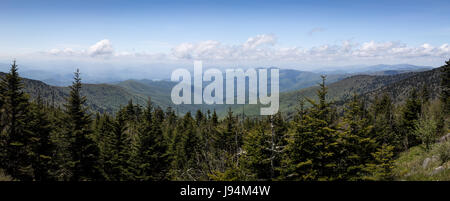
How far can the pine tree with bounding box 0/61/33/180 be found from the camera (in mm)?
24625

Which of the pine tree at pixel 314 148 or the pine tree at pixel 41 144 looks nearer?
the pine tree at pixel 314 148

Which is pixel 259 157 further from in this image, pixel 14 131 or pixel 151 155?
pixel 14 131

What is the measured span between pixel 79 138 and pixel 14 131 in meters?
6.24

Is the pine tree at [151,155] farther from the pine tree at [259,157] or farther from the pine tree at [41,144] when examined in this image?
the pine tree at [259,157]

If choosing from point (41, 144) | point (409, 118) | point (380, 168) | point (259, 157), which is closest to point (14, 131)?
point (41, 144)

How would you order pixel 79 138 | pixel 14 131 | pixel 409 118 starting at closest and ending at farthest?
pixel 14 131
pixel 79 138
pixel 409 118

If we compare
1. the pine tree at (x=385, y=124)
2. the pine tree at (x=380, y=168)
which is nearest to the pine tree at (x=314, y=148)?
the pine tree at (x=380, y=168)

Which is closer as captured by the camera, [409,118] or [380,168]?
[380,168]

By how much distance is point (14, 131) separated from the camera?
25.0 m

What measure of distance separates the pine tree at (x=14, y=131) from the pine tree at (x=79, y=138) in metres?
4.04

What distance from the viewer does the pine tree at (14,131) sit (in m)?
24.6

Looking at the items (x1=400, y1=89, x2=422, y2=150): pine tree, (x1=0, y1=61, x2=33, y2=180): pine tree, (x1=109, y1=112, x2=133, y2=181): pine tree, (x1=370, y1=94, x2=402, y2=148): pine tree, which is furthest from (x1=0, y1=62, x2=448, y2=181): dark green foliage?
(x1=400, y1=89, x2=422, y2=150): pine tree
